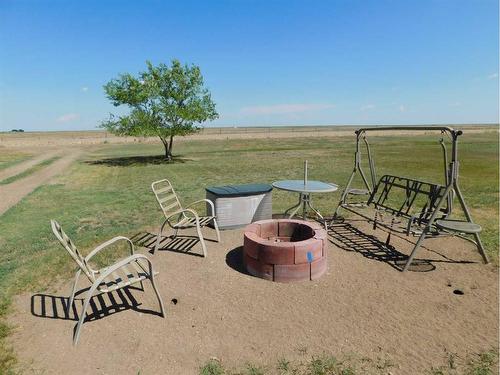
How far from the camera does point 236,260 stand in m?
5.88

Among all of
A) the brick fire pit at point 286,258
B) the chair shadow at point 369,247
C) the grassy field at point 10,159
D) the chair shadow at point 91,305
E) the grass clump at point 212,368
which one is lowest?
the grassy field at point 10,159

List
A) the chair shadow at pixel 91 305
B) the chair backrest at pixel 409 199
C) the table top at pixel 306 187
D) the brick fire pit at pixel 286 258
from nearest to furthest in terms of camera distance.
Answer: the chair shadow at pixel 91 305 → the brick fire pit at pixel 286 258 → the chair backrest at pixel 409 199 → the table top at pixel 306 187

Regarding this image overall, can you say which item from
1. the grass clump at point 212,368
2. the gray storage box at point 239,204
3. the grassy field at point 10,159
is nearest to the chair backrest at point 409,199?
the gray storage box at point 239,204

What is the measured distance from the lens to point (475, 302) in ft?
15.0

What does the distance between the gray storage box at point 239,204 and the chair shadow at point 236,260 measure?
1059mm

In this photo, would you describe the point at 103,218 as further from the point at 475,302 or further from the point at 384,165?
the point at 384,165

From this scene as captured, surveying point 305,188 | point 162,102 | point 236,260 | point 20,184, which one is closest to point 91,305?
point 236,260

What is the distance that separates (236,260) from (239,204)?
176 cm

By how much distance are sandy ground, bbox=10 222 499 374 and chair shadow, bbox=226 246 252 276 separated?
63 millimetres

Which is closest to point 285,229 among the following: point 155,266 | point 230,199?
point 230,199

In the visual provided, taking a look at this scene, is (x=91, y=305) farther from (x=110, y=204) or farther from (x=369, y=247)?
(x=110, y=204)

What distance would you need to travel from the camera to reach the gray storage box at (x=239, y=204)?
7.21 m

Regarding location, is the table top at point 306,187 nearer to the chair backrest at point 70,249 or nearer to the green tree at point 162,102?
the chair backrest at point 70,249

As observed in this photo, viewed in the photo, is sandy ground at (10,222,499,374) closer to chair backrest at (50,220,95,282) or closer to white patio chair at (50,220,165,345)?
white patio chair at (50,220,165,345)
